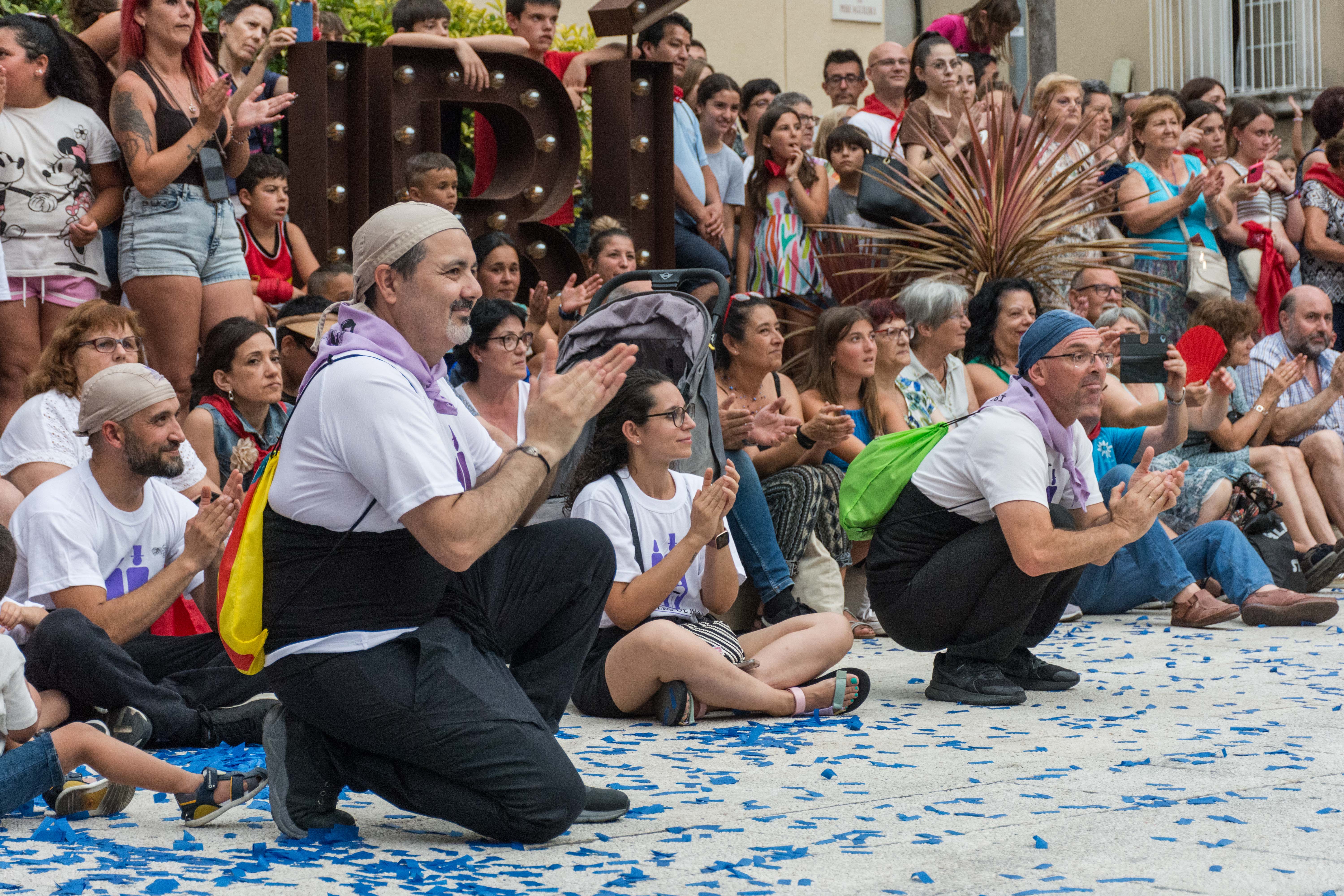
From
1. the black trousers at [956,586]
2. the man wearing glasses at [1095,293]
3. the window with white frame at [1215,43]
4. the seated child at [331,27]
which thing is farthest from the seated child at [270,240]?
the window with white frame at [1215,43]

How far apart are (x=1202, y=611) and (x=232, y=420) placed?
13.6ft

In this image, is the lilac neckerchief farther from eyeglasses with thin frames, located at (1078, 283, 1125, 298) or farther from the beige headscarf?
eyeglasses with thin frames, located at (1078, 283, 1125, 298)

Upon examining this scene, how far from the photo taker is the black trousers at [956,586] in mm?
5262

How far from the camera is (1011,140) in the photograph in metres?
9.15

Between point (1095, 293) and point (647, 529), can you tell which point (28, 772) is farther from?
point (1095, 293)

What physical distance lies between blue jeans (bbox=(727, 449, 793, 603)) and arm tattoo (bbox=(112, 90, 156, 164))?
2.69 meters

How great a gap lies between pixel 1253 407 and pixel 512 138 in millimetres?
4089

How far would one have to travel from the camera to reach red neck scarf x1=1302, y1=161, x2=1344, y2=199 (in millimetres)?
10430

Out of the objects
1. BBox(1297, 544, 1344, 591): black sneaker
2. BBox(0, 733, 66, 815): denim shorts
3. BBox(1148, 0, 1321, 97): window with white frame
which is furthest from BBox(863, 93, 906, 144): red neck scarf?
BBox(1148, 0, 1321, 97): window with white frame

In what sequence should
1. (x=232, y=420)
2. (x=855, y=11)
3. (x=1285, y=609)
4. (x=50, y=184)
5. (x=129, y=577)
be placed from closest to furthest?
(x=129, y=577)
(x=232, y=420)
(x=50, y=184)
(x=1285, y=609)
(x=855, y=11)

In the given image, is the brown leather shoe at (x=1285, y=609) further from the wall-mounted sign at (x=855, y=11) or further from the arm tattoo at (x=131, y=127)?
the wall-mounted sign at (x=855, y=11)

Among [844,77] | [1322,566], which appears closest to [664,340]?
[1322,566]

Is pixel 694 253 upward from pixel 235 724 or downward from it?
upward

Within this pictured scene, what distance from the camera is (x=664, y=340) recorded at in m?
6.46
